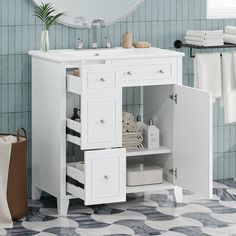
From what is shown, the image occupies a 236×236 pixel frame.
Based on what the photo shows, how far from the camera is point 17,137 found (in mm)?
4645

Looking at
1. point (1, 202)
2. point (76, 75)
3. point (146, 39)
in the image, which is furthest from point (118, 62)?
point (1, 202)

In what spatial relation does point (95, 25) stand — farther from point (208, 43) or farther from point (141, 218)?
point (141, 218)

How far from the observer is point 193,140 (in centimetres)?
465

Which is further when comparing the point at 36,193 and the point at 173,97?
the point at 36,193

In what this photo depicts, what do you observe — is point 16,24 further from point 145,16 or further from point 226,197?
point 226,197

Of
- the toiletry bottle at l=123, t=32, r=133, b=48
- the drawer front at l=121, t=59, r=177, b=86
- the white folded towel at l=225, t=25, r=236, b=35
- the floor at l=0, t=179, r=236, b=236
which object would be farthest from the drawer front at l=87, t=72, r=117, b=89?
the white folded towel at l=225, t=25, r=236, b=35

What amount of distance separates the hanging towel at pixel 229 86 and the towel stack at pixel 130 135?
66 cm

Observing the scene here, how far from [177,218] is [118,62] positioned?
911 mm

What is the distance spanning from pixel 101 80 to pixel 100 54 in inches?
20.4

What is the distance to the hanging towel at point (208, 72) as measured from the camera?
17.0 ft

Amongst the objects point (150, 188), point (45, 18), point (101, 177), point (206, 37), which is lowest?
point (150, 188)

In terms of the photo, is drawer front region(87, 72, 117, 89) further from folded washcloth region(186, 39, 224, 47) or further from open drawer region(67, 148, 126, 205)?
folded washcloth region(186, 39, 224, 47)

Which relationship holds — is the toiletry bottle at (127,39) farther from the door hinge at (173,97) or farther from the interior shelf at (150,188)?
the interior shelf at (150,188)

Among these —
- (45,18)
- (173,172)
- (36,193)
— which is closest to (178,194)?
(173,172)
